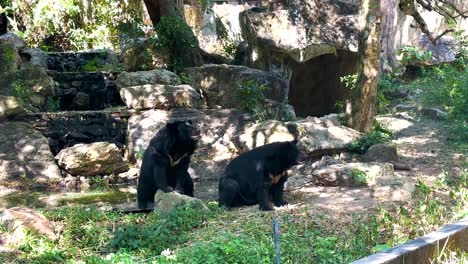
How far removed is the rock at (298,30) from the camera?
1648 centimetres

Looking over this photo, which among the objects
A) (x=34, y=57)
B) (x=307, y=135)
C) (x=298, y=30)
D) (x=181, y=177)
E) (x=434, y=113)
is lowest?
(x=181, y=177)

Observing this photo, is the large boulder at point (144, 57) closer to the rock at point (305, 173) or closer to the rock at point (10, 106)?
the rock at point (10, 106)

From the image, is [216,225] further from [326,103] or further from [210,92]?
[326,103]

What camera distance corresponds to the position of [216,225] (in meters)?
7.35

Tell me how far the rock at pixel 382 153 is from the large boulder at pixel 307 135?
22.2 inches

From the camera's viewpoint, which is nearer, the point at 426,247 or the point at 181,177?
the point at 426,247

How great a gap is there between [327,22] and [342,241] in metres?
11.0

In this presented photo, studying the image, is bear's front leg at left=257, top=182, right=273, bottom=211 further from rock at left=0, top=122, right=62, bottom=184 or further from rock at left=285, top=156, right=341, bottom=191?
rock at left=0, top=122, right=62, bottom=184

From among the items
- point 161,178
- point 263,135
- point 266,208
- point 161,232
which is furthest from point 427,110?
point 161,232

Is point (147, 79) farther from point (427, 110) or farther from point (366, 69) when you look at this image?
point (427, 110)

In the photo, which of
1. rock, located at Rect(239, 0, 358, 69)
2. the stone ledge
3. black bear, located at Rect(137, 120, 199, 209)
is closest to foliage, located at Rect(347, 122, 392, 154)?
black bear, located at Rect(137, 120, 199, 209)

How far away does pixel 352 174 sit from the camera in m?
9.45

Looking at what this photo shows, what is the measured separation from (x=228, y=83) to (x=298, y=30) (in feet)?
10.1

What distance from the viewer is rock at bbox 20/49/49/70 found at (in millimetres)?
17594
